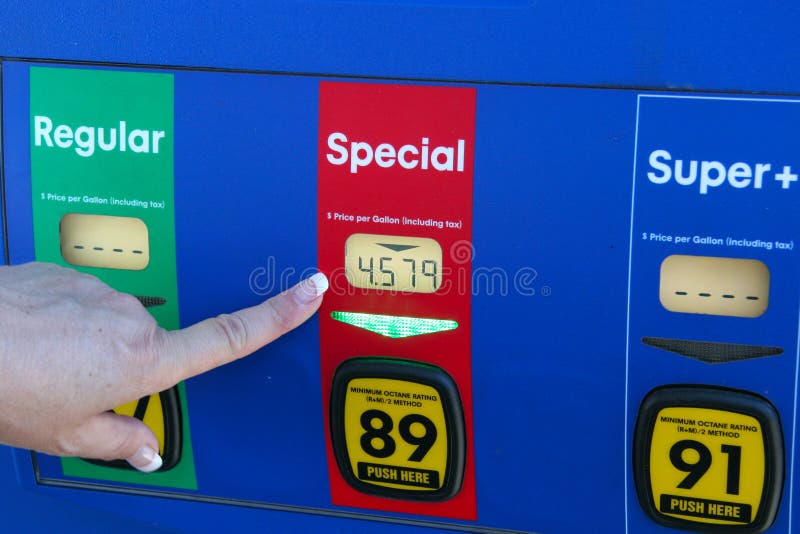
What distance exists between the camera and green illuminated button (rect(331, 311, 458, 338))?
4.76ft

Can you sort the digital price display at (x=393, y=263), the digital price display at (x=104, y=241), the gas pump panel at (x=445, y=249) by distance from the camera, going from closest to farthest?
the gas pump panel at (x=445, y=249) → the digital price display at (x=393, y=263) → the digital price display at (x=104, y=241)

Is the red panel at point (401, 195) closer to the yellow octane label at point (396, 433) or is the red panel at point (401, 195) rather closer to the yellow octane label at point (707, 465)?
the yellow octane label at point (396, 433)

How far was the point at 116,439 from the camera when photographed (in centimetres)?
140

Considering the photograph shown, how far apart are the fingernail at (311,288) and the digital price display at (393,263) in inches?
1.5

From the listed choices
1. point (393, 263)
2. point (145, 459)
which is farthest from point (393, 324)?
point (145, 459)

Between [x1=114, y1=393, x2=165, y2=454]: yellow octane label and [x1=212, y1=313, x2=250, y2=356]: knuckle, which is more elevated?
[x1=212, y1=313, x2=250, y2=356]: knuckle

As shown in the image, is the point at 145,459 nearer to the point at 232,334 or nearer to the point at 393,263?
the point at 232,334

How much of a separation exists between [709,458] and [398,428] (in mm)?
432

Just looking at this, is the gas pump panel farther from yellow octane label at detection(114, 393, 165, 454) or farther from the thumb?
the thumb

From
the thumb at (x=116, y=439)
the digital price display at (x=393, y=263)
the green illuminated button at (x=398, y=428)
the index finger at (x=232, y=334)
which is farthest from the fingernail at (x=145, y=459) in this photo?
the digital price display at (x=393, y=263)

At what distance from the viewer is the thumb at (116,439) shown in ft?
4.49

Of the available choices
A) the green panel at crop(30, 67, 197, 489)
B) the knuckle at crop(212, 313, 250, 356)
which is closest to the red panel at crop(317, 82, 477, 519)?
the knuckle at crop(212, 313, 250, 356)

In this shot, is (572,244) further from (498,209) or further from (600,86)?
(600,86)

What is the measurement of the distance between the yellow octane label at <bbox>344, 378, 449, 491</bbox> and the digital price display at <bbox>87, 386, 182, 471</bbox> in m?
0.29
